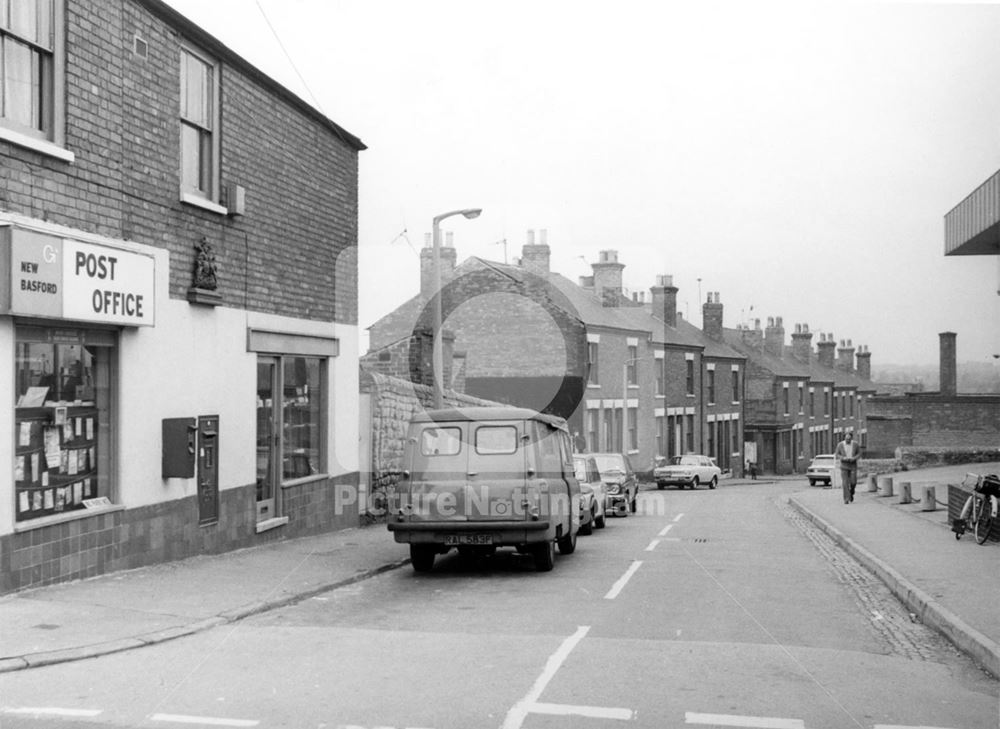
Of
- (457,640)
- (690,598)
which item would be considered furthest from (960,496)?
(457,640)

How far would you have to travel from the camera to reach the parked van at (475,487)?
40.9 feet

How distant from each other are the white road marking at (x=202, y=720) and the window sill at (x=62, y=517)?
171 inches

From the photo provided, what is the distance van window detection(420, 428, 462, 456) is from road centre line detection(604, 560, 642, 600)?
248 centimetres

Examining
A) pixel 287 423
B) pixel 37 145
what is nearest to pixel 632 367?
pixel 287 423

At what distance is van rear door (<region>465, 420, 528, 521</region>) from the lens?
40.9 feet

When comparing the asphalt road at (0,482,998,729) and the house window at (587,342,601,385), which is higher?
the house window at (587,342,601,385)

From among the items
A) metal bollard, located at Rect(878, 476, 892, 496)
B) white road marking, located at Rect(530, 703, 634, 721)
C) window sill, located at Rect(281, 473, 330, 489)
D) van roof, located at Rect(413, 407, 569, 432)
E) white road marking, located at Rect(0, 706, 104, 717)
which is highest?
van roof, located at Rect(413, 407, 569, 432)

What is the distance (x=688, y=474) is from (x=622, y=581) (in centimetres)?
3367

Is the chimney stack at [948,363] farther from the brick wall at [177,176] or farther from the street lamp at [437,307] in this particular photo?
the brick wall at [177,176]

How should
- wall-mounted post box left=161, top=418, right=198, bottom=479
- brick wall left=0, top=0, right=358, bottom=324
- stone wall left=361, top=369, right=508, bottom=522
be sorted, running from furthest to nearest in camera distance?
1. stone wall left=361, top=369, right=508, bottom=522
2. wall-mounted post box left=161, top=418, right=198, bottom=479
3. brick wall left=0, top=0, right=358, bottom=324

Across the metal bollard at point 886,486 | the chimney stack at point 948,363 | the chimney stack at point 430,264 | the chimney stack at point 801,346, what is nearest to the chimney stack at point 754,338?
the chimney stack at point 801,346

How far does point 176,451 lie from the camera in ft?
40.2

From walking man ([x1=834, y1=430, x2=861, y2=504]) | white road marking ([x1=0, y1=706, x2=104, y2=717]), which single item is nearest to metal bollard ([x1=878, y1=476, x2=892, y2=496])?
walking man ([x1=834, y1=430, x2=861, y2=504])

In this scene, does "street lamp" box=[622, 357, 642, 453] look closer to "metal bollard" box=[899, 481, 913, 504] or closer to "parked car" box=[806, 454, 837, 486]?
"parked car" box=[806, 454, 837, 486]
